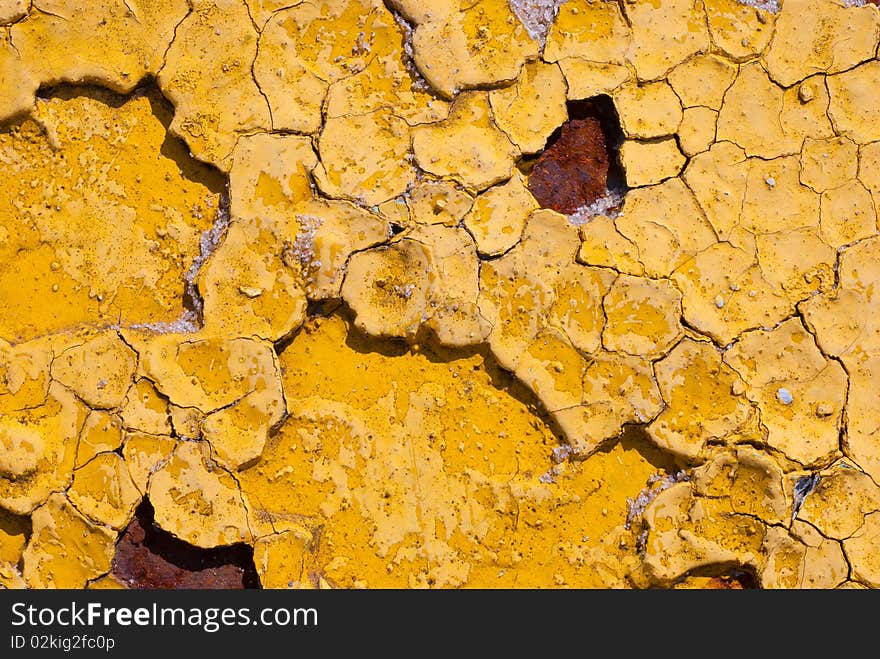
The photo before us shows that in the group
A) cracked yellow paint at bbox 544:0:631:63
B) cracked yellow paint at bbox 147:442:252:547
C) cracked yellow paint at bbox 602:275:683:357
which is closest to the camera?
cracked yellow paint at bbox 147:442:252:547

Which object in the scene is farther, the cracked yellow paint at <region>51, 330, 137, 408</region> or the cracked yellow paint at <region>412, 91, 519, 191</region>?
the cracked yellow paint at <region>412, 91, 519, 191</region>

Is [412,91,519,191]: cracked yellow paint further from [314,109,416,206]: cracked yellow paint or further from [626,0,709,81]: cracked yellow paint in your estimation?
[626,0,709,81]: cracked yellow paint

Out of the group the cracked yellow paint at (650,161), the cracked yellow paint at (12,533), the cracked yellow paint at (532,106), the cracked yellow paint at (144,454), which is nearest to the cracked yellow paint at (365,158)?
the cracked yellow paint at (532,106)

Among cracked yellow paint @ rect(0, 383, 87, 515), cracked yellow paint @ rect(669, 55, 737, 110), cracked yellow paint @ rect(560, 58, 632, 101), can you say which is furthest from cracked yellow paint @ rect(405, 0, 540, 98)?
cracked yellow paint @ rect(0, 383, 87, 515)

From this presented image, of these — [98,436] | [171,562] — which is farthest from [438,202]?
[171,562]

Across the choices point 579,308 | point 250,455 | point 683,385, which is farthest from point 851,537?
point 250,455

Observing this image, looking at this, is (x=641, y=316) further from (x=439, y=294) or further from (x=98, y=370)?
(x=98, y=370)

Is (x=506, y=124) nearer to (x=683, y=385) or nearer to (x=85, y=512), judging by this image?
(x=683, y=385)
